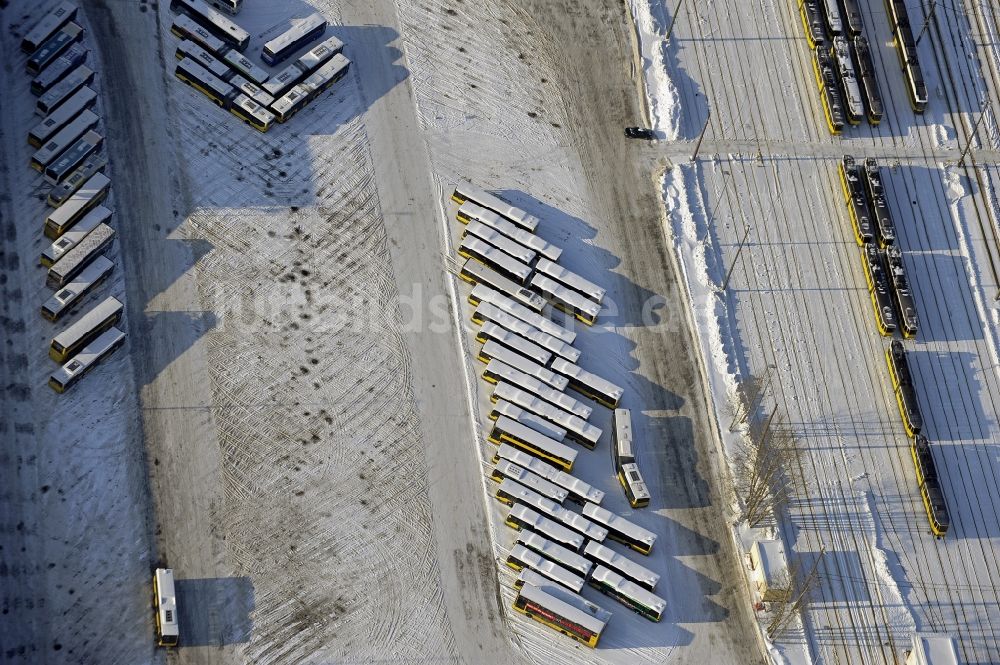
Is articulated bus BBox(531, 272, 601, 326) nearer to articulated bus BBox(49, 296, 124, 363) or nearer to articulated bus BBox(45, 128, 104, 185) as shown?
articulated bus BBox(49, 296, 124, 363)

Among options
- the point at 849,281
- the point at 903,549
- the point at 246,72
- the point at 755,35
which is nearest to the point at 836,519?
the point at 903,549

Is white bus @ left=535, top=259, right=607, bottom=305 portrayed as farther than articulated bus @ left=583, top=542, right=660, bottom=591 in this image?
Yes

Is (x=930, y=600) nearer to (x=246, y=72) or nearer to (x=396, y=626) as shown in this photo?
(x=396, y=626)

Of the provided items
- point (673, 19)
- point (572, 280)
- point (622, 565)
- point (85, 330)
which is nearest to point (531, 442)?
point (622, 565)

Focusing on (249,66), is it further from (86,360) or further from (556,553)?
(556,553)

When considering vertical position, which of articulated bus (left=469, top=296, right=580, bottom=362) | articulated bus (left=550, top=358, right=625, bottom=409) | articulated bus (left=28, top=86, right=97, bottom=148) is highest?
articulated bus (left=28, top=86, right=97, bottom=148)

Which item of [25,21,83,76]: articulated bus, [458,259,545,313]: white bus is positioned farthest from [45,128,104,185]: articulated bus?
[458,259,545,313]: white bus

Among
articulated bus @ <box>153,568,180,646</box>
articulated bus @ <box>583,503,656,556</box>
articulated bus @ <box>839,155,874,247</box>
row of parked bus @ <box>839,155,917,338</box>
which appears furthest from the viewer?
articulated bus @ <box>839,155,874,247</box>
